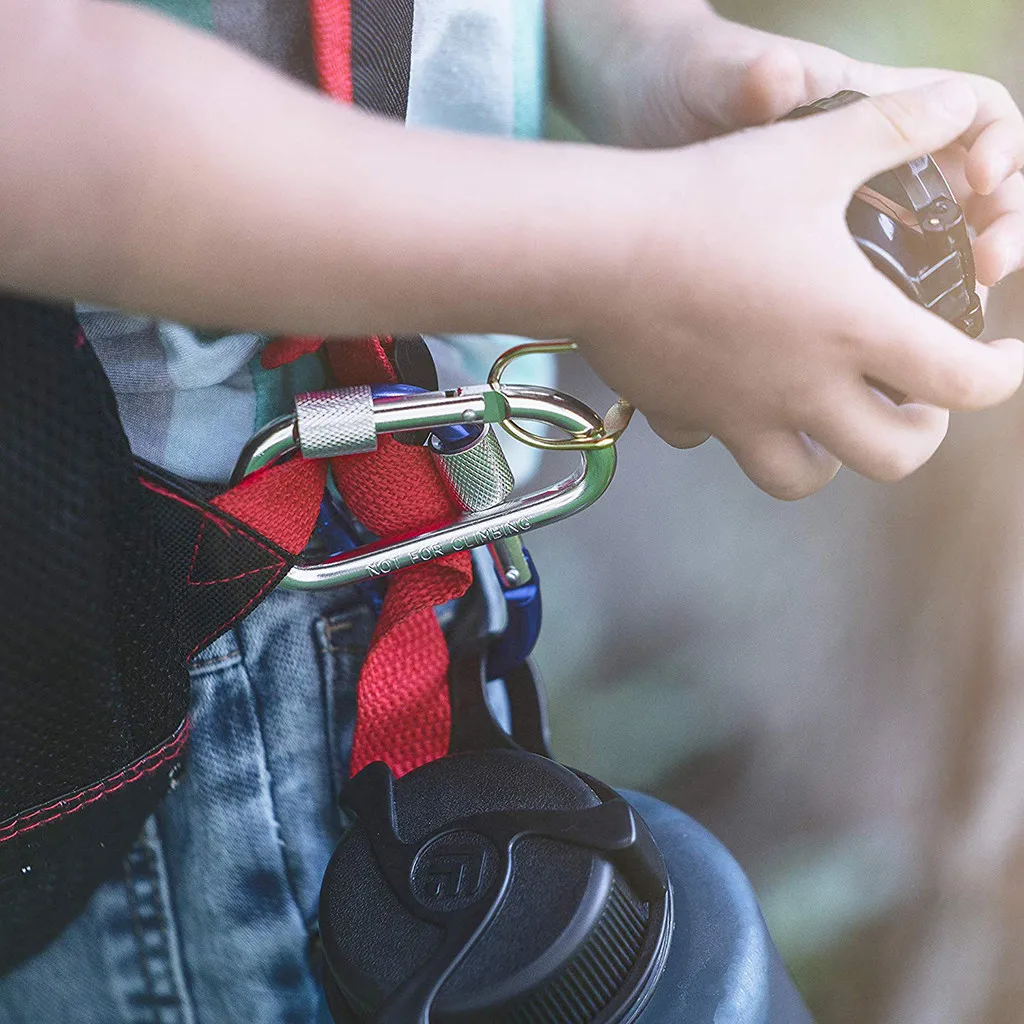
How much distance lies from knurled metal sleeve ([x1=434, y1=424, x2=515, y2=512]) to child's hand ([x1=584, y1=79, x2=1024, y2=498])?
0.23 ft

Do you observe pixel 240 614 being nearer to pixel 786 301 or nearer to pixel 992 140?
pixel 786 301

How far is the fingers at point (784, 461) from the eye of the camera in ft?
1.01

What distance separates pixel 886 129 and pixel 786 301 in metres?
0.06

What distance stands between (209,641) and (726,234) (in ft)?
0.70

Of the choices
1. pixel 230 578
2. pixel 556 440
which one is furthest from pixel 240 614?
pixel 556 440

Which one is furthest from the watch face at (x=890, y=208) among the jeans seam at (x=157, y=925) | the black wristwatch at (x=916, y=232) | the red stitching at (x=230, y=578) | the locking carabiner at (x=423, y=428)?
the jeans seam at (x=157, y=925)

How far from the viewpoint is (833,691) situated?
666 mm

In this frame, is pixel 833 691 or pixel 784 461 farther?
pixel 833 691

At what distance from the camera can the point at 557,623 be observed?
0.67m

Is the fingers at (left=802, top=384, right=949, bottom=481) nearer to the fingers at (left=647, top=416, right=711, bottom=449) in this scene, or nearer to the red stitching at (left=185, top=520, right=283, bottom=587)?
the fingers at (left=647, top=416, right=711, bottom=449)

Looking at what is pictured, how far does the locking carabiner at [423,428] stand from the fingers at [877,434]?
8 centimetres

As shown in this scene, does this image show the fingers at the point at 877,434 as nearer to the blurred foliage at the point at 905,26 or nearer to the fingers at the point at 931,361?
the fingers at the point at 931,361

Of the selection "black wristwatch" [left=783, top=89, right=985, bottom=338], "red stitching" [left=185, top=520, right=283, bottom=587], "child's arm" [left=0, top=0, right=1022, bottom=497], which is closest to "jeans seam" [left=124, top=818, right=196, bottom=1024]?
"red stitching" [left=185, top=520, right=283, bottom=587]

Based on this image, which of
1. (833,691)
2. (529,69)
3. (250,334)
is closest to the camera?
(250,334)
